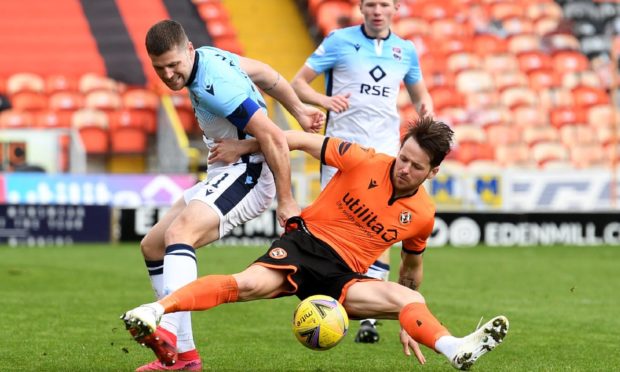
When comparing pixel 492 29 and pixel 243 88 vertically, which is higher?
pixel 492 29

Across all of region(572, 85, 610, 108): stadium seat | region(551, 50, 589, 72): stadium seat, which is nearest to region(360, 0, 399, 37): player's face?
region(572, 85, 610, 108): stadium seat

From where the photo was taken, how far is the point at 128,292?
38.0 ft

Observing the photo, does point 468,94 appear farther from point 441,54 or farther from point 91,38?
point 91,38

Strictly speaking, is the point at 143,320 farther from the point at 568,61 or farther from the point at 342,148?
the point at 568,61

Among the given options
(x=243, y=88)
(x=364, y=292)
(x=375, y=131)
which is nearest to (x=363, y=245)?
(x=364, y=292)

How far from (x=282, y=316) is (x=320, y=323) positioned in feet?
12.1

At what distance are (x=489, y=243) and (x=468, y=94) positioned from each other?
580cm

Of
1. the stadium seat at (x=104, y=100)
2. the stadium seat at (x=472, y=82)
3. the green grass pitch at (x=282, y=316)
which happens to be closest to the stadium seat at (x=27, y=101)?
the stadium seat at (x=104, y=100)

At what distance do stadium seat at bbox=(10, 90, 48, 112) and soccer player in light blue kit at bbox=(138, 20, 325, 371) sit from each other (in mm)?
16544

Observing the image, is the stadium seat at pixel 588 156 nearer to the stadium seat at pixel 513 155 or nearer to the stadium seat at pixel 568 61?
the stadium seat at pixel 513 155

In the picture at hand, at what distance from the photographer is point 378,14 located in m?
8.66

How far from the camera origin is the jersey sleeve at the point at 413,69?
8969 mm

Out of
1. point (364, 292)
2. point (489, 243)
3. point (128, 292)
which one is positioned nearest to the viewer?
point (364, 292)

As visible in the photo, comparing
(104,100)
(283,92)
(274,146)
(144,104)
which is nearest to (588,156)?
(144,104)
